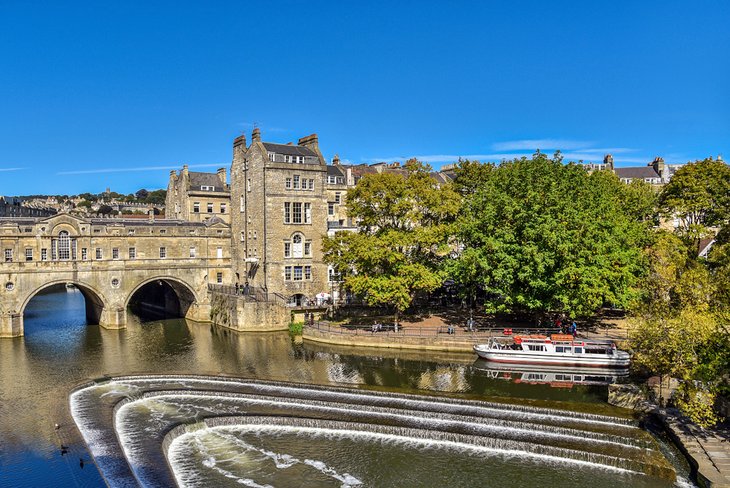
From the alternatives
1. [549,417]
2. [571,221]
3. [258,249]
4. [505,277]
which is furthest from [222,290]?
[549,417]

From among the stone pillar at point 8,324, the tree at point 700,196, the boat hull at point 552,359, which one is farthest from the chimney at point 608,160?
the stone pillar at point 8,324

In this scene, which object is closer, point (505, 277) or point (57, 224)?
point (505, 277)

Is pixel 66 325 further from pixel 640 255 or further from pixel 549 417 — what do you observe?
pixel 640 255

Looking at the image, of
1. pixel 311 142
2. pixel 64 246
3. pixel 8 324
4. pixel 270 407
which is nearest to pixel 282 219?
pixel 311 142

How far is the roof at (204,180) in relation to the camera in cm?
7188

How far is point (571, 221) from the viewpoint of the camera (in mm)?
42719

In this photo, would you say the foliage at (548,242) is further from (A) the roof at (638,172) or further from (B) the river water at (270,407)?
(A) the roof at (638,172)

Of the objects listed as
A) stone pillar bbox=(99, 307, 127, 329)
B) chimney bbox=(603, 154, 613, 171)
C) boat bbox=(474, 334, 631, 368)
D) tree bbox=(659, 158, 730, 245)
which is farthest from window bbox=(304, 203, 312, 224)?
chimney bbox=(603, 154, 613, 171)

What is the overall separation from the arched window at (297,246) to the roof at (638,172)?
68.4m

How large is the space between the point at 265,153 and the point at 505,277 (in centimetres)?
2676

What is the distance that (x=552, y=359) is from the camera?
3903 centimetres

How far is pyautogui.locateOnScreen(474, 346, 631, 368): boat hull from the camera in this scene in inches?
1487

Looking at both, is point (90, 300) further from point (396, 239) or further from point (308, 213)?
point (396, 239)

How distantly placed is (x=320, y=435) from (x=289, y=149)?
37.9 m
